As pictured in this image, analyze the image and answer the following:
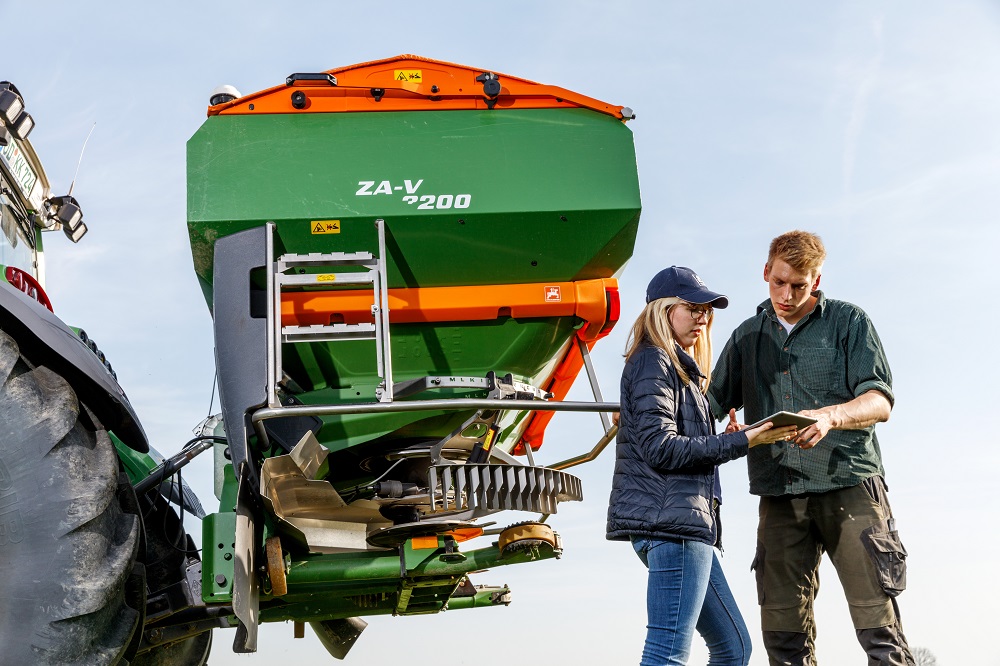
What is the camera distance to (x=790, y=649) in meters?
4.21

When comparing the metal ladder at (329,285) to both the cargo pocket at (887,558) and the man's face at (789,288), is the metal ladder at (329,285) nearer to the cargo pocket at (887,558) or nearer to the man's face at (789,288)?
the man's face at (789,288)

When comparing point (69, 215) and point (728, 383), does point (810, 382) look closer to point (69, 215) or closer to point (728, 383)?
point (728, 383)

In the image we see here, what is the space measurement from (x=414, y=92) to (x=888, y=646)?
3.12 m

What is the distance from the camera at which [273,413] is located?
4293 mm

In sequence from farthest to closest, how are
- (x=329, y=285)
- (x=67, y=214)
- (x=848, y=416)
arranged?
(x=67, y=214), (x=329, y=285), (x=848, y=416)

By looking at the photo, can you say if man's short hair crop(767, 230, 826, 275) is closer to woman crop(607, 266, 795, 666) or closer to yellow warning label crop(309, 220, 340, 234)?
woman crop(607, 266, 795, 666)

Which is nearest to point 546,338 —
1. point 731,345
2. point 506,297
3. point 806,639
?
point 506,297

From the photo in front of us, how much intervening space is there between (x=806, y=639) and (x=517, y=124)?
8.44 ft

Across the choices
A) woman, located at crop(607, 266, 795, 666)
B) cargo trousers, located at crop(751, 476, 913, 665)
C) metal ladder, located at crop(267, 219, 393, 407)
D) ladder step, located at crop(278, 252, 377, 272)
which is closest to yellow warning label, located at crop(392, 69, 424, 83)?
metal ladder, located at crop(267, 219, 393, 407)

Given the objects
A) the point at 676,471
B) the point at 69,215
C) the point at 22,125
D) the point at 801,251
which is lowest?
the point at 676,471

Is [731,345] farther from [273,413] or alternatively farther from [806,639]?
[273,413]

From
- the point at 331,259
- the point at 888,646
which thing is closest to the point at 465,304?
the point at 331,259

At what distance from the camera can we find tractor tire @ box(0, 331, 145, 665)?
3512 mm

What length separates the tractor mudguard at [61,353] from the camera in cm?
388
